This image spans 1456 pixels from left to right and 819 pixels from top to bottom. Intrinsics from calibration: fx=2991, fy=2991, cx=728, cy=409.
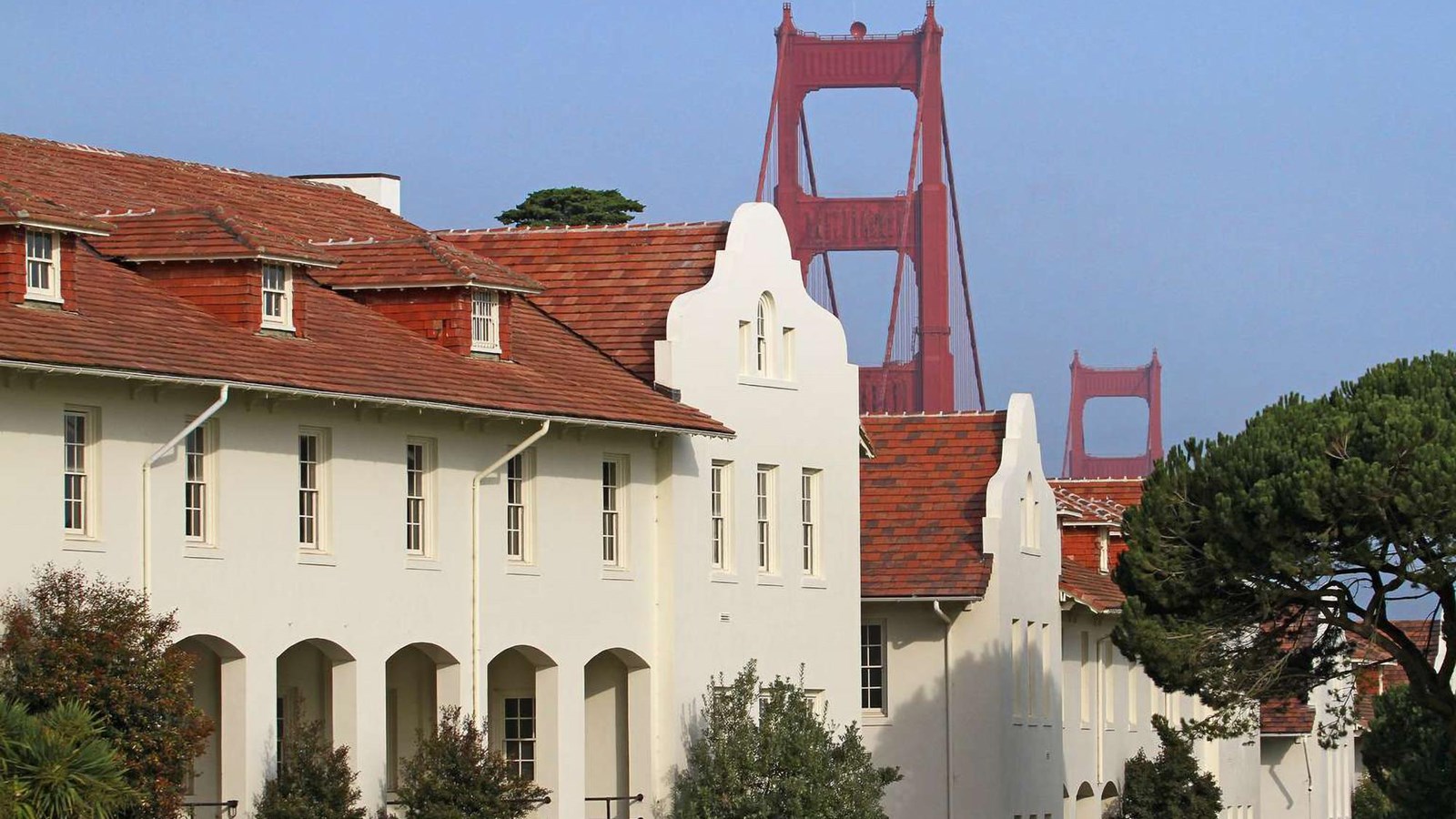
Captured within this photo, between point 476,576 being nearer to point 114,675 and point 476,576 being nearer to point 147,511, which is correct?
point 147,511

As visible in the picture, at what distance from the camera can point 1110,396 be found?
176125mm

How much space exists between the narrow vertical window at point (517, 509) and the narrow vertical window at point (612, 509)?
2129mm

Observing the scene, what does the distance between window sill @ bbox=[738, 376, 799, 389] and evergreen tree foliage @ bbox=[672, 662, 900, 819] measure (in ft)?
15.1

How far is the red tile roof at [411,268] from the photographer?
39062 mm

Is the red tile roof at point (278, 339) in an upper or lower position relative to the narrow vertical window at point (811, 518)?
upper

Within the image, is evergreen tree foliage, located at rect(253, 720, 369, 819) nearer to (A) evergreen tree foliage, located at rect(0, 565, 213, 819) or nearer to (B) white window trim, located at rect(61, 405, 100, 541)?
(A) evergreen tree foliage, located at rect(0, 565, 213, 819)

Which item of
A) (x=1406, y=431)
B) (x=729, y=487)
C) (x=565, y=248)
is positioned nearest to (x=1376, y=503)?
(x=1406, y=431)

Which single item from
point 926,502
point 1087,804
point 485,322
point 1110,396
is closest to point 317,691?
point 485,322

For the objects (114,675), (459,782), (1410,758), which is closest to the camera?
(114,675)

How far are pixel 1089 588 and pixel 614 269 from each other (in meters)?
18.3

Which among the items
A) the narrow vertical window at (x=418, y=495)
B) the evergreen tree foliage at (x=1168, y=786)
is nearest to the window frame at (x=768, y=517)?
the narrow vertical window at (x=418, y=495)

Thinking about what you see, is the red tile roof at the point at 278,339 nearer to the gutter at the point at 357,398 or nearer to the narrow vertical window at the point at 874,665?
the gutter at the point at 357,398

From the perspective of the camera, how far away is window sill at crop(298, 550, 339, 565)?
35406 mm

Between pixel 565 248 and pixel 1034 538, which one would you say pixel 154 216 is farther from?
pixel 1034 538
